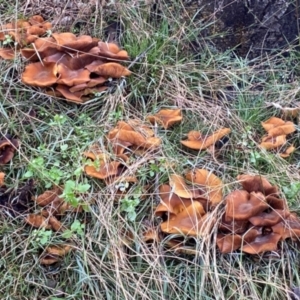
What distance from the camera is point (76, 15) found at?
3.00m

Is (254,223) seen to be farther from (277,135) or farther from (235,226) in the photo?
(277,135)

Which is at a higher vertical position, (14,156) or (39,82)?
(39,82)

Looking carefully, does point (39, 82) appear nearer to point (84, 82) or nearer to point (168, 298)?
point (84, 82)

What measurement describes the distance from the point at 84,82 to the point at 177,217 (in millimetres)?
843

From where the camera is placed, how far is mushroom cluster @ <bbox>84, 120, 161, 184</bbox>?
2205 millimetres

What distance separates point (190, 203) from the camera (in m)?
2.08

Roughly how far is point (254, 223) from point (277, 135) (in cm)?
61

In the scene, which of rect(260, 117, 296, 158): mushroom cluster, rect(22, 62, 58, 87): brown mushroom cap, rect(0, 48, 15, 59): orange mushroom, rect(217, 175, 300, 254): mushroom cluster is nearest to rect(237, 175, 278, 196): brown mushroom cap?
rect(217, 175, 300, 254): mushroom cluster

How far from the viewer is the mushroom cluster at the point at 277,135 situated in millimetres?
2410

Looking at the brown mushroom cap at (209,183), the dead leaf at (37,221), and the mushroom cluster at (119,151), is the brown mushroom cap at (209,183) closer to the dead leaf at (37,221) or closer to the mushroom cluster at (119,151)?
the mushroom cluster at (119,151)

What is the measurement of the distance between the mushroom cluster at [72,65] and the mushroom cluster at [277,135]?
722 mm

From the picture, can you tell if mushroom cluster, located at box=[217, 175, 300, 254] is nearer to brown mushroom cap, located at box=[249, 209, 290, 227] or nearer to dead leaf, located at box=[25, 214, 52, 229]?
brown mushroom cap, located at box=[249, 209, 290, 227]

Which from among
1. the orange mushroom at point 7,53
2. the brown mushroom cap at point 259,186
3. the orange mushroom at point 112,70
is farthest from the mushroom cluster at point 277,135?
the orange mushroom at point 7,53

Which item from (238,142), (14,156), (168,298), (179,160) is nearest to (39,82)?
(14,156)
